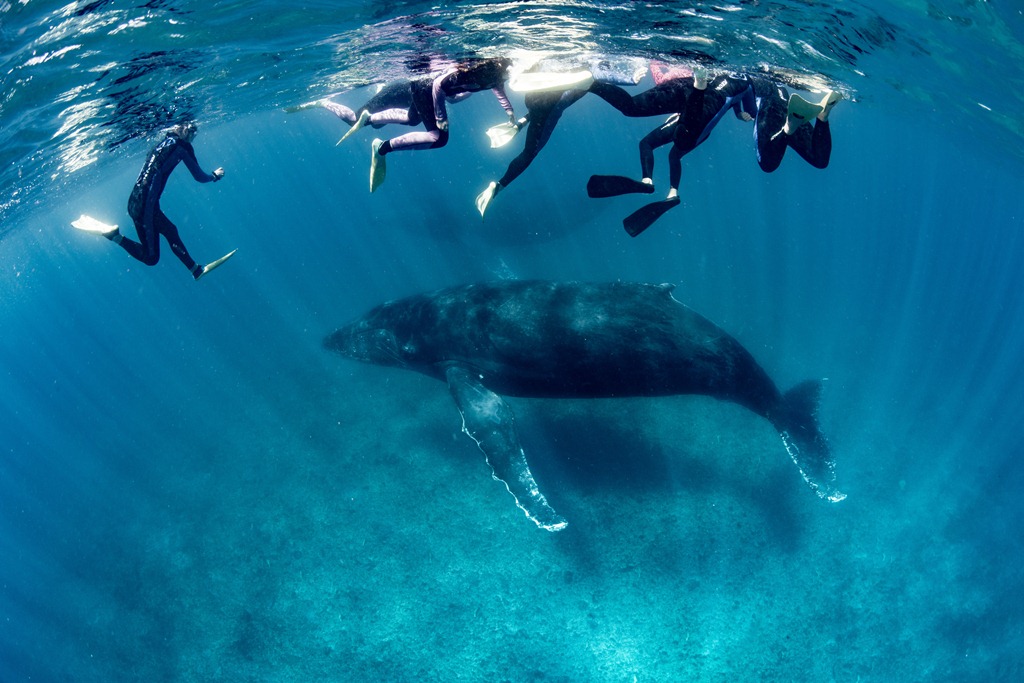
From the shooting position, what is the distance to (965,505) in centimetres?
1350

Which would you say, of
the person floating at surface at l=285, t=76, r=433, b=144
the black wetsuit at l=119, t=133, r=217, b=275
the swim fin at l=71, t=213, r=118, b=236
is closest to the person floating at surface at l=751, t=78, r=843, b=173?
the person floating at surface at l=285, t=76, r=433, b=144

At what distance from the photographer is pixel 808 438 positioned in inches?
421

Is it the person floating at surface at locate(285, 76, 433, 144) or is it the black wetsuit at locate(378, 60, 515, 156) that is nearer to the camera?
the black wetsuit at locate(378, 60, 515, 156)

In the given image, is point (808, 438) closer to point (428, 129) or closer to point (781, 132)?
point (781, 132)

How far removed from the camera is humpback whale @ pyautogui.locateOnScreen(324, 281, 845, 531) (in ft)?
33.3

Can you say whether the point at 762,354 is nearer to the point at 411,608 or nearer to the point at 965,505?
the point at 965,505

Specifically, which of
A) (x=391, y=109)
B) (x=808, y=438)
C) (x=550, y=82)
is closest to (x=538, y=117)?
(x=550, y=82)

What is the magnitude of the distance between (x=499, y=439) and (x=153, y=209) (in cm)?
853

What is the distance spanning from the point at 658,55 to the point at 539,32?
3.41 m

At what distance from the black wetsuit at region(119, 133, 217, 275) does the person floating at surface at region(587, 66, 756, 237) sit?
8245 mm

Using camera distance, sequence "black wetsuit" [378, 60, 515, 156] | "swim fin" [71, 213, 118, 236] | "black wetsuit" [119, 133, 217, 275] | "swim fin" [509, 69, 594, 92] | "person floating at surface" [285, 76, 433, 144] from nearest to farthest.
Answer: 1. "swim fin" [509, 69, 594, 92]
2. "black wetsuit" [378, 60, 515, 156]
3. "person floating at surface" [285, 76, 433, 144]
4. "swim fin" [71, 213, 118, 236]
5. "black wetsuit" [119, 133, 217, 275]

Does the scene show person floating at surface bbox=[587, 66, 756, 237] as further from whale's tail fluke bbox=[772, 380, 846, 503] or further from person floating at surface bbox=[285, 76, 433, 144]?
whale's tail fluke bbox=[772, 380, 846, 503]

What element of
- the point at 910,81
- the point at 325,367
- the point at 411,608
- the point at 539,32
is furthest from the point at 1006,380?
the point at 325,367

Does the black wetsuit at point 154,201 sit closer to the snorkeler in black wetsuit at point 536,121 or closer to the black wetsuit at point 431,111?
the black wetsuit at point 431,111
